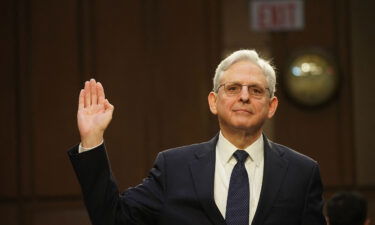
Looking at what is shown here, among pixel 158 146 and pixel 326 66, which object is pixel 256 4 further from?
pixel 158 146

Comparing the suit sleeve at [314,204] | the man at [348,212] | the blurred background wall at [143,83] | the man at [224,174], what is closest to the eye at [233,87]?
the man at [224,174]

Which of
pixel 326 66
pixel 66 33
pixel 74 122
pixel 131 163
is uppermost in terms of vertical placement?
pixel 66 33

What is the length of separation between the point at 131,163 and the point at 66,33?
3.61ft

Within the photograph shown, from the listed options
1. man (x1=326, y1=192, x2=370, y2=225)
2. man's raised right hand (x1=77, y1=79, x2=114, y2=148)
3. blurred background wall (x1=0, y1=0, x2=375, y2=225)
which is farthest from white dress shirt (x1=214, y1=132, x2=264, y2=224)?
blurred background wall (x1=0, y1=0, x2=375, y2=225)

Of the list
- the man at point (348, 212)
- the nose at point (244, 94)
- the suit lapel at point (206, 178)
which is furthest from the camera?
the man at point (348, 212)

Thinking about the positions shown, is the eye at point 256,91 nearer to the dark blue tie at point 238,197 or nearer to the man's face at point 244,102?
the man's face at point 244,102

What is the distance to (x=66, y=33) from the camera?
17.4ft

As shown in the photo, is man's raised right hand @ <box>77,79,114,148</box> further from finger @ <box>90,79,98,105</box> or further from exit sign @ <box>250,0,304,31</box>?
exit sign @ <box>250,0,304,31</box>

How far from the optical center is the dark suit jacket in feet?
6.75

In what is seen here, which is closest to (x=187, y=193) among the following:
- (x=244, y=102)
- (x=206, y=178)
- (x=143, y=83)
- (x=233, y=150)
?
(x=206, y=178)

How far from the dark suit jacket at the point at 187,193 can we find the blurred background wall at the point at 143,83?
314cm

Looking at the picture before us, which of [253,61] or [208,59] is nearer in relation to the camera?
[253,61]

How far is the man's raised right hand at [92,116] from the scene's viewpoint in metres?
2.07

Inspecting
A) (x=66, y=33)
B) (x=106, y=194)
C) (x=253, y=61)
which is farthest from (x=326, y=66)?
(x=106, y=194)
